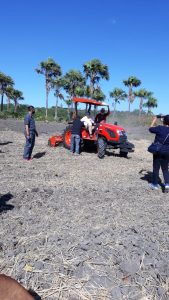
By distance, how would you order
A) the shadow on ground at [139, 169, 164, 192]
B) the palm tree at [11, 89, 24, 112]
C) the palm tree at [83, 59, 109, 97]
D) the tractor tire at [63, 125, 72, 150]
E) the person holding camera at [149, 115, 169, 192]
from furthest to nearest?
the palm tree at [11, 89, 24, 112] < the palm tree at [83, 59, 109, 97] < the tractor tire at [63, 125, 72, 150] < the shadow on ground at [139, 169, 164, 192] < the person holding camera at [149, 115, 169, 192]

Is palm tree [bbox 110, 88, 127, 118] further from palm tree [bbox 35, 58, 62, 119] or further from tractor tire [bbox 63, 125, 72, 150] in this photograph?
tractor tire [bbox 63, 125, 72, 150]

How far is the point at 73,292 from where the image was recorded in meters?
3.47

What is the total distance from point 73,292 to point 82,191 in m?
3.81

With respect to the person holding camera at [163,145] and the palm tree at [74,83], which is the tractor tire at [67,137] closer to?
the person holding camera at [163,145]

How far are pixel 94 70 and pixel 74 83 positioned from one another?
6.34 metres

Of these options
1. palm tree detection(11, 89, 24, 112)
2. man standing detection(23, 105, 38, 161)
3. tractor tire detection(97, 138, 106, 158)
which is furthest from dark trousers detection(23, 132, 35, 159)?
palm tree detection(11, 89, 24, 112)

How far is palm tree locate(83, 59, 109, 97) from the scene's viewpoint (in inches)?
1834

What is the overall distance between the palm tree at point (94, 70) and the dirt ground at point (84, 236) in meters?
39.4

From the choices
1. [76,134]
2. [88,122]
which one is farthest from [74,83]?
[76,134]

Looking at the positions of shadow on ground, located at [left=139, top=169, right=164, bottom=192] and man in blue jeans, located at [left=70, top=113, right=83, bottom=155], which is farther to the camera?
man in blue jeans, located at [left=70, top=113, right=83, bottom=155]

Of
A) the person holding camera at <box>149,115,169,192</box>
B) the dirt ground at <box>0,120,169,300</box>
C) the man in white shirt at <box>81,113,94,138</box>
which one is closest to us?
the dirt ground at <box>0,120,169,300</box>

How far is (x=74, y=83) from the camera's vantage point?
173 feet

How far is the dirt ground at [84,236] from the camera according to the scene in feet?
11.9

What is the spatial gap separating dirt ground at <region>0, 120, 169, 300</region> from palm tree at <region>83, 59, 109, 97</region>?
39.4 m
